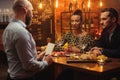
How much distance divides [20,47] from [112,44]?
1.50m

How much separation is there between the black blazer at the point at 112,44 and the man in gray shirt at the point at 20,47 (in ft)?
3.24

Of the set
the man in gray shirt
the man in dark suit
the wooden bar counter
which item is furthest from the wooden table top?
the man in dark suit

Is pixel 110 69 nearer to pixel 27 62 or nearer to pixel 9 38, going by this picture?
pixel 27 62

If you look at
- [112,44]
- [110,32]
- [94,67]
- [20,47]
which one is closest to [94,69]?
[94,67]

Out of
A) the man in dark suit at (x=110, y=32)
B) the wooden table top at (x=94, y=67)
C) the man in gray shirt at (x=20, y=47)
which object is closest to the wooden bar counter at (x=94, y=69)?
the wooden table top at (x=94, y=67)

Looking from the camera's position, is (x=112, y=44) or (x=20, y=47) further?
(x=112, y=44)

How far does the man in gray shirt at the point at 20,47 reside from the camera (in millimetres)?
1969

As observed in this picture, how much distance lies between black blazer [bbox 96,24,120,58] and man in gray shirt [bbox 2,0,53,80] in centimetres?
99

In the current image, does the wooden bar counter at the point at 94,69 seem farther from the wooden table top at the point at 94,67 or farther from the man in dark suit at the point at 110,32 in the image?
the man in dark suit at the point at 110,32

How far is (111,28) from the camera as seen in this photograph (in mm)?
3105

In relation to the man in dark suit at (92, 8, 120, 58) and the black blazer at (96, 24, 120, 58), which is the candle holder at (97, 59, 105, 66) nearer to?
the black blazer at (96, 24, 120, 58)

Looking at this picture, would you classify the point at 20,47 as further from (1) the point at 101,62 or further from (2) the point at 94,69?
(1) the point at 101,62

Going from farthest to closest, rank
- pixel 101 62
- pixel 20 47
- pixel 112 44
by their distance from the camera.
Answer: pixel 112 44
pixel 101 62
pixel 20 47

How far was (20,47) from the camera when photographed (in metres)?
1.96
